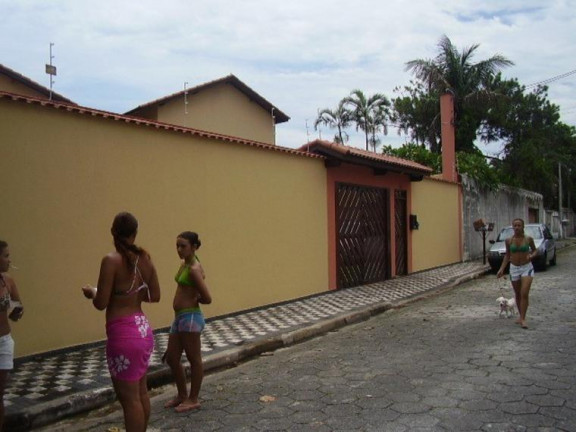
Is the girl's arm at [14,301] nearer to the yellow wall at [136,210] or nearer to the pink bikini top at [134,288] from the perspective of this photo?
the pink bikini top at [134,288]

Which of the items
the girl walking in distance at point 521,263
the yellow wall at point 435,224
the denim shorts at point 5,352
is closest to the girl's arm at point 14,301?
the denim shorts at point 5,352

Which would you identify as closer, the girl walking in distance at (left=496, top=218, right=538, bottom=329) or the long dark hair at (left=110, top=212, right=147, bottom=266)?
the long dark hair at (left=110, top=212, right=147, bottom=266)

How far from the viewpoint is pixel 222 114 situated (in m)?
18.6

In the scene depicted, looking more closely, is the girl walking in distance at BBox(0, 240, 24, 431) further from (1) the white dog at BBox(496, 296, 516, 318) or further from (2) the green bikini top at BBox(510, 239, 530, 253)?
(1) the white dog at BBox(496, 296, 516, 318)

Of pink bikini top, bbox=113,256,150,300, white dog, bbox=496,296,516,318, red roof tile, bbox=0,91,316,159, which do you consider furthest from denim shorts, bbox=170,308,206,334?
white dog, bbox=496,296,516,318

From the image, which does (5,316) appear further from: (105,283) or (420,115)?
(420,115)

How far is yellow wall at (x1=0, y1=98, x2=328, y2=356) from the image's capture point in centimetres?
598

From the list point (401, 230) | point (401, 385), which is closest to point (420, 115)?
point (401, 230)

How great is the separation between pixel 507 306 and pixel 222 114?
12.8 meters

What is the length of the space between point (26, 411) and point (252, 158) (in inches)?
230

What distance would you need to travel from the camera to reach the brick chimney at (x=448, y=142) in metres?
19.0

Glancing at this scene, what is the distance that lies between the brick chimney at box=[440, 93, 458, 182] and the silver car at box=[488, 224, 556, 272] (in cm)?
294

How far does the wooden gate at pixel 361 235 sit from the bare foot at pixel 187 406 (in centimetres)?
742

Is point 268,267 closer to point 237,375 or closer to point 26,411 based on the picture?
point 237,375
